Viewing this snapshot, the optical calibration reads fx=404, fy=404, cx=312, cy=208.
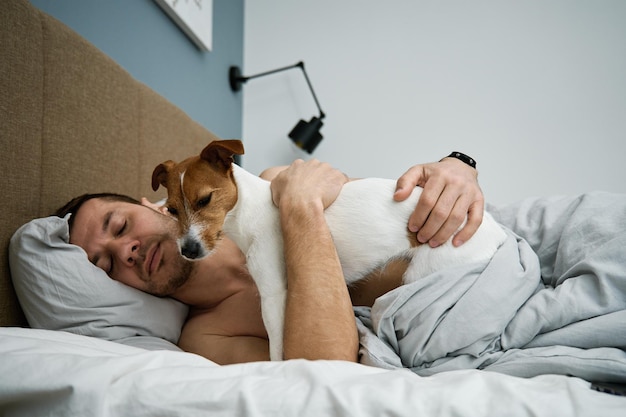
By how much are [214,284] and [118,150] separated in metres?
0.61

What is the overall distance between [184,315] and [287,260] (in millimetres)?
702

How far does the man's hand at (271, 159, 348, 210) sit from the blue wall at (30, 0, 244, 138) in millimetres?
992

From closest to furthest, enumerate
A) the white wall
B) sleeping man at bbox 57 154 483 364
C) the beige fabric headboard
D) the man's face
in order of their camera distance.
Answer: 1. sleeping man at bbox 57 154 483 364
2. the beige fabric headboard
3. the man's face
4. the white wall

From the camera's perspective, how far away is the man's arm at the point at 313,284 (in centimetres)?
88

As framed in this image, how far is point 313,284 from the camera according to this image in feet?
3.09

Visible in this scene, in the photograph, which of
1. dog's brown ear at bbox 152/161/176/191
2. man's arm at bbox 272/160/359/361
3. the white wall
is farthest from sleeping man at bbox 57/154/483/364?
the white wall

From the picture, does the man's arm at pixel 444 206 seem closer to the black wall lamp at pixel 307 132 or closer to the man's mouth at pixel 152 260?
the man's mouth at pixel 152 260

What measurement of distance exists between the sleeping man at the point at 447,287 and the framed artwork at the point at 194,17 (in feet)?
4.03

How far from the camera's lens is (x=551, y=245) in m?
1.16

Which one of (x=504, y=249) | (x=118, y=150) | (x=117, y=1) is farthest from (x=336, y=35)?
(x=504, y=249)

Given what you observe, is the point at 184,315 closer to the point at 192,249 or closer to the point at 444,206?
the point at 192,249

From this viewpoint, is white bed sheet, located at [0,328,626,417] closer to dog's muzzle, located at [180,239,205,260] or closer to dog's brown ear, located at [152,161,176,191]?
dog's muzzle, located at [180,239,205,260]

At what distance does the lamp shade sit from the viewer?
9.29 ft

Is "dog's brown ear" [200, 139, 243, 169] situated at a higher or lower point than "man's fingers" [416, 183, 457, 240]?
higher
